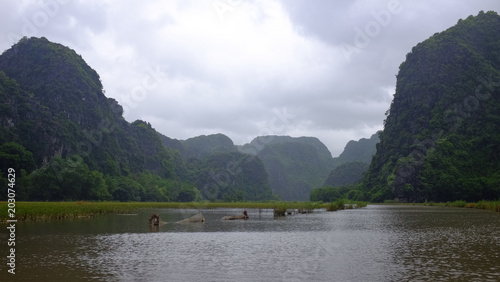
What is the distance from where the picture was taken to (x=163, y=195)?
131 m

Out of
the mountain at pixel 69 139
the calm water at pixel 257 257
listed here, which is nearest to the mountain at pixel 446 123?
the mountain at pixel 69 139

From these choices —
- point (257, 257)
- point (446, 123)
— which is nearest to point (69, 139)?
point (446, 123)

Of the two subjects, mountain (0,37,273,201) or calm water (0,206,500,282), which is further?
mountain (0,37,273,201)

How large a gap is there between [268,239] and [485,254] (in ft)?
33.8

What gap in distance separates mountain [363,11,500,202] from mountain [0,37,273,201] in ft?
185

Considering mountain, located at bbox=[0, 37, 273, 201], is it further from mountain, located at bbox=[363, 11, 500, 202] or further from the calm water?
the calm water

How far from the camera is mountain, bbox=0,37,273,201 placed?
87.8 m

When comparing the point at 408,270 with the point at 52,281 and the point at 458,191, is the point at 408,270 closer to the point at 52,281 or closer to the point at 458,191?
the point at 52,281

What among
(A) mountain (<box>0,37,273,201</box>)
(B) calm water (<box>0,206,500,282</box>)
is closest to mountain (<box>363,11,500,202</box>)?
(A) mountain (<box>0,37,273,201</box>)

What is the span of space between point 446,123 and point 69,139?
10960cm

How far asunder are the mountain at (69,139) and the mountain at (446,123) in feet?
185

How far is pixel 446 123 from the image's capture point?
115 m

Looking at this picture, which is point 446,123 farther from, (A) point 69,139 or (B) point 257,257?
(B) point 257,257

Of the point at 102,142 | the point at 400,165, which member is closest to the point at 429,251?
the point at 400,165
